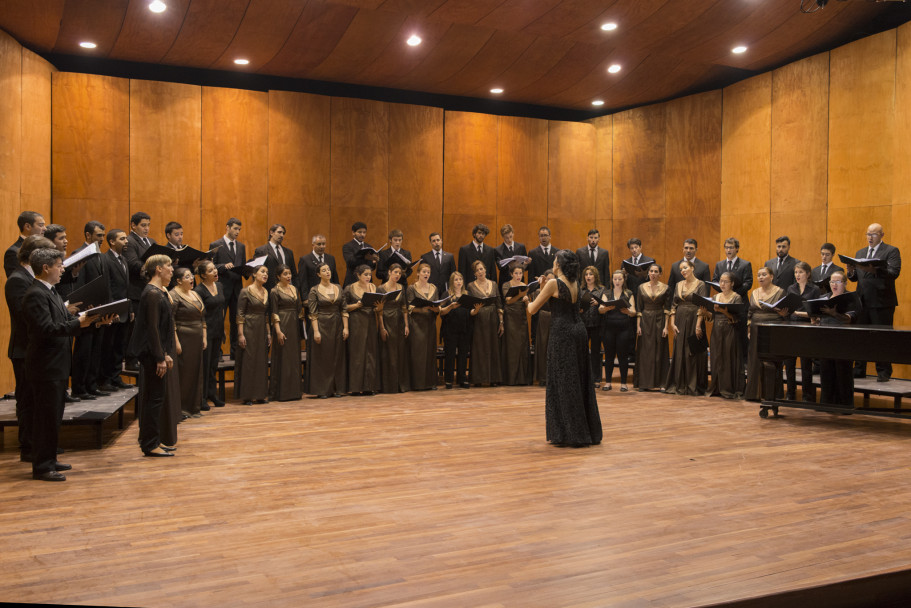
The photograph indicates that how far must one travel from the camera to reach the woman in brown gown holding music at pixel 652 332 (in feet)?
27.3

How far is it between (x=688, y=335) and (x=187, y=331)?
5.05 metres

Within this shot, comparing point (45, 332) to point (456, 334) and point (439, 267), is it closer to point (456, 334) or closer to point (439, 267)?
point (456, 334)

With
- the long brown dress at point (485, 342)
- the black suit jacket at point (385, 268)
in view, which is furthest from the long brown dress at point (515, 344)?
the black suit jacket at point (385, 268)

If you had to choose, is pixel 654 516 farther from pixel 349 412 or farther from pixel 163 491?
pixel 349 412

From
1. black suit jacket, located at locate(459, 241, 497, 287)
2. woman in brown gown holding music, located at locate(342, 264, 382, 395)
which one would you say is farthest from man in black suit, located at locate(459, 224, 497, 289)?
woman in brown gown holding music, located at locate(342, 264, 382, 395)

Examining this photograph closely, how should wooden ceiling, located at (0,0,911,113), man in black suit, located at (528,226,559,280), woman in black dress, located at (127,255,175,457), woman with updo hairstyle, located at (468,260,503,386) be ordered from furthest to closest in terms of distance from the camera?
man in black suit, located at (528,226,559,280)
woman with updo hairstyle, located at (468,260,503,386)
wooden ceiling, located at (0,0,911,113)
woman in black dress, located at (127,255,175,457)

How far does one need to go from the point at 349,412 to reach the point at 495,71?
516 centimetres

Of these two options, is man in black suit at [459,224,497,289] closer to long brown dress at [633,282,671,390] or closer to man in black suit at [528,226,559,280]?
man in black suit at [528,226,559,280]

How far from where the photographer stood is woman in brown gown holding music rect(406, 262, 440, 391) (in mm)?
8289

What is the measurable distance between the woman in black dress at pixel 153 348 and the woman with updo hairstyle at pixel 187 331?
0.89 metres

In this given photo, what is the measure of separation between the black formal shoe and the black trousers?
4837mm

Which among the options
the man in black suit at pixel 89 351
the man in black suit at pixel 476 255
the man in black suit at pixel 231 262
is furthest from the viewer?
the man in black suit at pixel 476 255

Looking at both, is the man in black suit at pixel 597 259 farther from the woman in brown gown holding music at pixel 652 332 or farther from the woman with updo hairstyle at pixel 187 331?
the woman with updo hairstyle at pixel 187 331

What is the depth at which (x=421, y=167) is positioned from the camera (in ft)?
34.2
